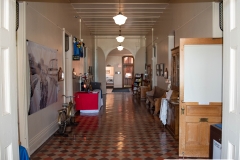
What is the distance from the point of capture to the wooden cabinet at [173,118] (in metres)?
5.61

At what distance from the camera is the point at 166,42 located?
9.21 metres

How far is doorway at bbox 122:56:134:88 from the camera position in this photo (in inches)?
1012

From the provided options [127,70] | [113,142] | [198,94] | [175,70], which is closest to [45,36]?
[113,142]

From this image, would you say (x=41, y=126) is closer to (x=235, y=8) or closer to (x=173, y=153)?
(x=173, y=153)

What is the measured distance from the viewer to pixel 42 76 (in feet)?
17.9

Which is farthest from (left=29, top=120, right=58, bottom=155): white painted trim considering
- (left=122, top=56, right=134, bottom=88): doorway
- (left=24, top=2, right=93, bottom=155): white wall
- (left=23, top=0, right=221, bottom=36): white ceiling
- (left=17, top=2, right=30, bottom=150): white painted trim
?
Result: (left=122, top=56, right=134, bottom=88): doorway

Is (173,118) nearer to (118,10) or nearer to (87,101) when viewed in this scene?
(87,101)

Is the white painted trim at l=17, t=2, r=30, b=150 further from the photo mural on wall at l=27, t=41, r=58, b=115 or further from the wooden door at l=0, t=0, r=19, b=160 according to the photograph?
the wooden door at l=0, t=0, r=19, b=160

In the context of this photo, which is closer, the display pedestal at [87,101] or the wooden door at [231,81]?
the wooden door at [231,81]

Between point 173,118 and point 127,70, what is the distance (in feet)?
65.9

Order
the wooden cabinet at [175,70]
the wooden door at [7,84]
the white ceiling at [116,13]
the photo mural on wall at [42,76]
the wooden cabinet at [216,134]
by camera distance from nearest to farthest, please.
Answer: the wooden door at [7,84], the wooden cabinet at [216,134], the photo mural on wall at [42,76], the wooden cabinet at [175,70], the white ceiling at [116,13]

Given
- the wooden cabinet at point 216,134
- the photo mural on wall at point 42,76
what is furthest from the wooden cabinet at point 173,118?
the photo mural on wall at point 42,76

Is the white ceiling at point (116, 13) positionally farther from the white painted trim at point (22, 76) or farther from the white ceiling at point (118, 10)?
the white painted trim at point (22, 76)

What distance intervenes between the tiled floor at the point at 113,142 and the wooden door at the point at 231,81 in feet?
8.69
